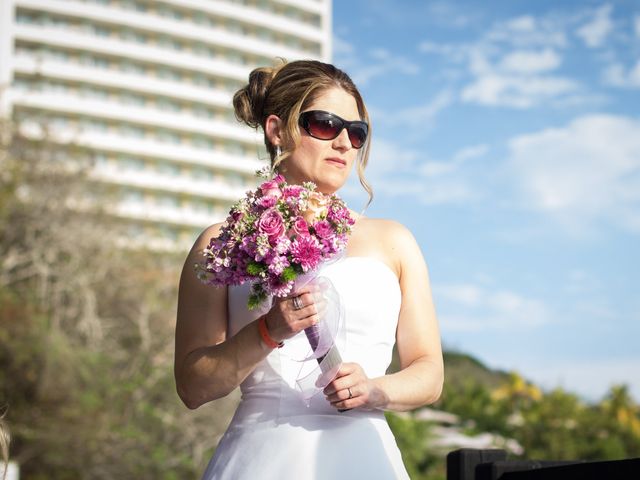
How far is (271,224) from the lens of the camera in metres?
2.07

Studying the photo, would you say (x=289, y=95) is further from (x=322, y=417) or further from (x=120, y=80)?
(x=120, y=80)

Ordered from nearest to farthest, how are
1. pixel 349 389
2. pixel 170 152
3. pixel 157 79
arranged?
pixel 349 389 → pixel 170 152 → pixel 157 79

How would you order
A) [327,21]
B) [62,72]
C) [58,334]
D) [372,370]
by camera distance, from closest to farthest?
1. [372,370]
2. [58,334]
3. [62,72]
4. [327,21]

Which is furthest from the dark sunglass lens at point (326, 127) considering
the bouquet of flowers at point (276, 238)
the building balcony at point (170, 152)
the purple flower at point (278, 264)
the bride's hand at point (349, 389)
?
the building balcony at point (170, 152)

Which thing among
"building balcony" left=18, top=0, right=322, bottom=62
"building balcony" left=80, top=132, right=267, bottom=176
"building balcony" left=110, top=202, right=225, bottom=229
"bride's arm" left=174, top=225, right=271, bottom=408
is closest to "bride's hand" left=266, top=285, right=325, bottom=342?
"bride's arm" left=174, top=225, right=271, bottom=408

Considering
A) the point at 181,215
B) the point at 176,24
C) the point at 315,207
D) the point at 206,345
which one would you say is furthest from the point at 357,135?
the point at 176,24

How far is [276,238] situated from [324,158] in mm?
603

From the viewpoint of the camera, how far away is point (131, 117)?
61.1 meters

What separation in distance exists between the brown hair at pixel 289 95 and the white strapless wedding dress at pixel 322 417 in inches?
15.5

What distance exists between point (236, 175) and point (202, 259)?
2506 inches

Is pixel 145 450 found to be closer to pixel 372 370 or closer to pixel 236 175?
pixel 372 370

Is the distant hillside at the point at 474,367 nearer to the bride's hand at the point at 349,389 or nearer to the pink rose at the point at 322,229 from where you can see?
the bride's hand at the point at 349,389

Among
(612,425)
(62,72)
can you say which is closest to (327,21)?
(62,72)

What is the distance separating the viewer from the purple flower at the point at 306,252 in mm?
2062
